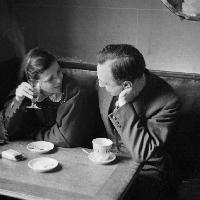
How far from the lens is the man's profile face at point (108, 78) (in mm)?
2266

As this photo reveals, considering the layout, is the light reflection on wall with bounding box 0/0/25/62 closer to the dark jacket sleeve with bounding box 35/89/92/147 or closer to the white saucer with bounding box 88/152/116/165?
the dark jacket sleeve with bounding box 35/89/92/147

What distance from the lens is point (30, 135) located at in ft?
8.24

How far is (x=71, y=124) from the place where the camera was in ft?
7.92

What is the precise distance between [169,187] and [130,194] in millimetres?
324

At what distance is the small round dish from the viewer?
216 cm

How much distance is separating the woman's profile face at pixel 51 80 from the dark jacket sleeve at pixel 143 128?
447 millimetres

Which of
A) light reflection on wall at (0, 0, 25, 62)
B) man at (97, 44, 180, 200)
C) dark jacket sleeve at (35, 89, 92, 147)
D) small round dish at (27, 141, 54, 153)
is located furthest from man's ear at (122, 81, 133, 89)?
light reflection on wall at (0, 0, 25, 62)

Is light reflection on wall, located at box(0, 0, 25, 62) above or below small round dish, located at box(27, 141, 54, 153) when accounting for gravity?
above

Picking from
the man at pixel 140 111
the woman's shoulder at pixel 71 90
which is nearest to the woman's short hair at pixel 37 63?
the woman's shoulder at pixel 71 90

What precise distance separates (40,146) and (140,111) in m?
0.65

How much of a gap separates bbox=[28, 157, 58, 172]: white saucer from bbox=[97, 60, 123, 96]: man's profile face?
57 centimetres

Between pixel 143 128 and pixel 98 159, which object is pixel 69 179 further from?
pixel 143 128

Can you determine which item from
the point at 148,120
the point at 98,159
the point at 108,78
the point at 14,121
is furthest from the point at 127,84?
the point at 14,121

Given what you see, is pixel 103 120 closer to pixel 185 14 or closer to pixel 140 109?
pixel 140 109
